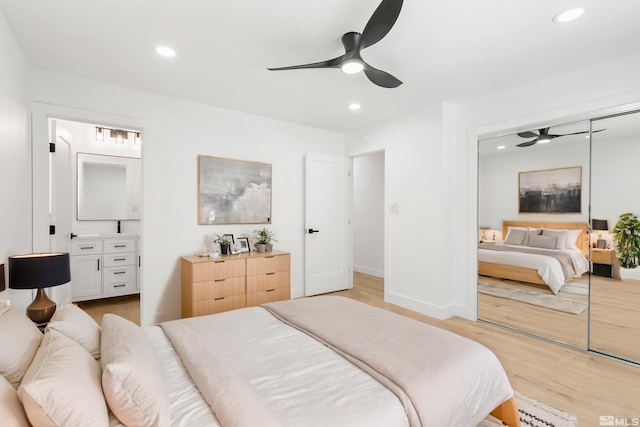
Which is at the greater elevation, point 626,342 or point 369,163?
point 369,163

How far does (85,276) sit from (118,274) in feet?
1.22

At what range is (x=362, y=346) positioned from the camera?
1701mm

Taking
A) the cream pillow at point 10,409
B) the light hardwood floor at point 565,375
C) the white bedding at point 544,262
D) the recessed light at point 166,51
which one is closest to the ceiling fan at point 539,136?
the white bedding at point 544,262

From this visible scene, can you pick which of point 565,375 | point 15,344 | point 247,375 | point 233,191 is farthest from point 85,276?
point 565,375

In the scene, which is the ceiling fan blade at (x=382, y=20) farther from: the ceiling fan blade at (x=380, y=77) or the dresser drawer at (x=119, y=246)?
the dresser drawer at (x=119, y=246)

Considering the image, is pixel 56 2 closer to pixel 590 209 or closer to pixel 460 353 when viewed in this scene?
pixel 460 353

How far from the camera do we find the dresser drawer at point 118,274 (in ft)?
14.2

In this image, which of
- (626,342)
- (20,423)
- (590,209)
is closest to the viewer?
(20,423)

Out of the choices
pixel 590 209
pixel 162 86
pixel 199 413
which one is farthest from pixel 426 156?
pixel 199 413

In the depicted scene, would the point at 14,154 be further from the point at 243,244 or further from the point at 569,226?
the point at 569,226

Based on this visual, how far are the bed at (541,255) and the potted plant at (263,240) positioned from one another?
8.31ft

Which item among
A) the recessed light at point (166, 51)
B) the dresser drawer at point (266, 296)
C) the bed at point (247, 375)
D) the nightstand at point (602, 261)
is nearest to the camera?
the bed at point (247, 375)

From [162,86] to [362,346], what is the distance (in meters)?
3.14

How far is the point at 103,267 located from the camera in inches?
169
